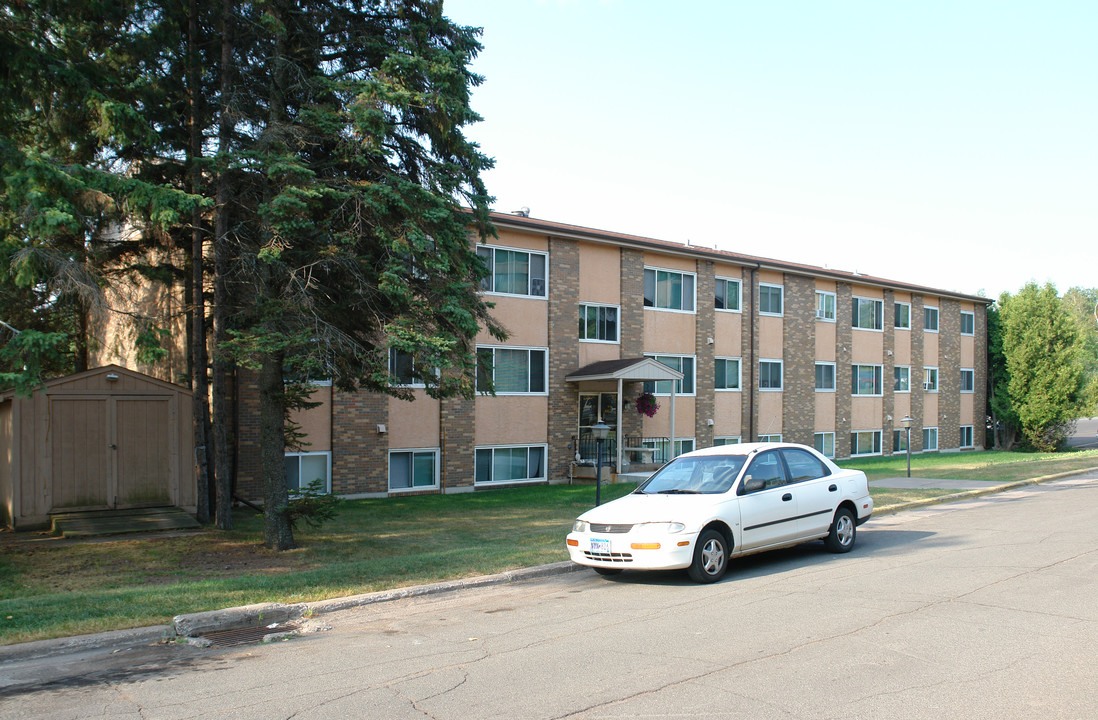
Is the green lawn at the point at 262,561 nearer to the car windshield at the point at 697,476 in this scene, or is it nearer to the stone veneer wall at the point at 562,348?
the car windshield at the point at 697,476

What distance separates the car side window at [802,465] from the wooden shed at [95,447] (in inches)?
426

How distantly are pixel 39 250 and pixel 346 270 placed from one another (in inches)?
144

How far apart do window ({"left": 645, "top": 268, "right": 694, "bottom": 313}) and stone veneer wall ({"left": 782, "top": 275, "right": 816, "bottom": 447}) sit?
496cm

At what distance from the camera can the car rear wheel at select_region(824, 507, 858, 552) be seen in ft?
34.6

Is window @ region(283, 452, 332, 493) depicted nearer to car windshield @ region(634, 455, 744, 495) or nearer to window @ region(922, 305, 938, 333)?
car windshield @ region(634, 455, 744, 495)

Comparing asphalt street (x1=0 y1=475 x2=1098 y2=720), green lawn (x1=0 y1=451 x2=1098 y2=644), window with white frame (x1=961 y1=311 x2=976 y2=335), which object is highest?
window with white frame (x1=961 y1=311 x2=976 y2=335)

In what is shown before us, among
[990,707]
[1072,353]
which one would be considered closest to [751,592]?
[990,707]

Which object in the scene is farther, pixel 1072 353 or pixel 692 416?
pixel 1072 353

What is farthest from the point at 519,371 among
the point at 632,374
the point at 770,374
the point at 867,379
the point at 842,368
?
the point at 867,379

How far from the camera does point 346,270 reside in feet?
37.1

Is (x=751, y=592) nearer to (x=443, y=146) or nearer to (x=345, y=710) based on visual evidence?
(x=345, y=710)

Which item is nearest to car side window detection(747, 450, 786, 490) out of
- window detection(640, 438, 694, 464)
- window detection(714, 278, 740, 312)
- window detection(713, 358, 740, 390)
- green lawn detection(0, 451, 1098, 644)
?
green lawn detection(0, 451, 1098, 644)

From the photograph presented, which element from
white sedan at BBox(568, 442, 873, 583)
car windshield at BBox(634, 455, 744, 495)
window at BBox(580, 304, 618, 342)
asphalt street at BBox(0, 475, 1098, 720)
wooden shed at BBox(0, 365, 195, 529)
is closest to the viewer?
asphalt street at BBox(0, 475, 1098, 720)

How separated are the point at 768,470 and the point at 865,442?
2427 centimetres
